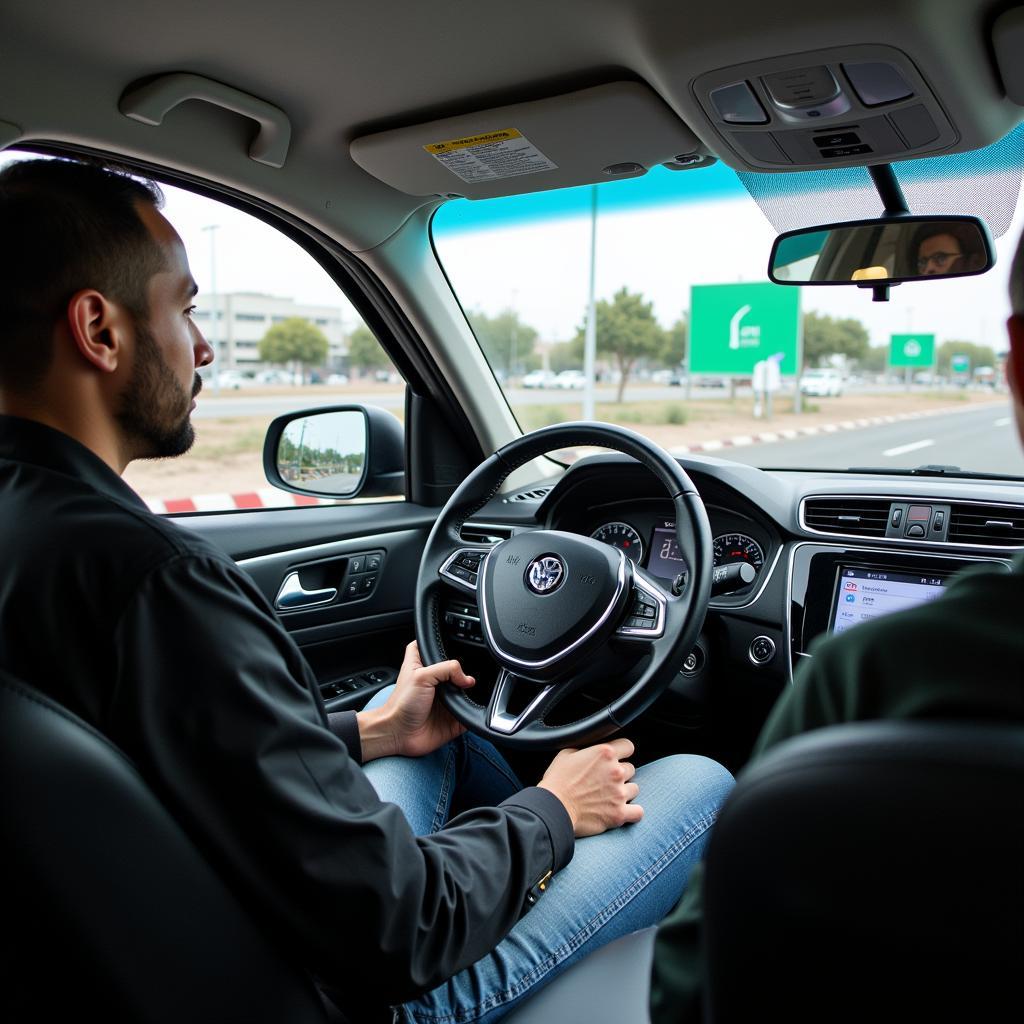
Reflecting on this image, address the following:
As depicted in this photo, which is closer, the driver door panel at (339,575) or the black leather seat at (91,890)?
the black leather seat at (91,890)

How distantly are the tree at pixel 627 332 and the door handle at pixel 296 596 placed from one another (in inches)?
88.1

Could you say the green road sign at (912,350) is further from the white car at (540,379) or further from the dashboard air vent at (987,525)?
the white car at (540,379)

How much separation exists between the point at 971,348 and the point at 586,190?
1355mm

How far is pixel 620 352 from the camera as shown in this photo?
518cm

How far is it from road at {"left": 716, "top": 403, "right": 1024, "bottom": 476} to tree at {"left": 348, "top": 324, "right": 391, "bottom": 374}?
126 centimetres

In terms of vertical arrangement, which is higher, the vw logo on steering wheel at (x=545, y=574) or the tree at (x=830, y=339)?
the tree at (x=830, y=339)

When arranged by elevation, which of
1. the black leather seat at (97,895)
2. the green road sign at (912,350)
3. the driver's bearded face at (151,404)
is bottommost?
the black leather seat at (97,895)

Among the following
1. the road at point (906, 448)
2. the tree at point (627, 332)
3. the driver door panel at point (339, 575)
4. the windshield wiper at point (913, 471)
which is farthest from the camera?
the tree at point (627, 332)

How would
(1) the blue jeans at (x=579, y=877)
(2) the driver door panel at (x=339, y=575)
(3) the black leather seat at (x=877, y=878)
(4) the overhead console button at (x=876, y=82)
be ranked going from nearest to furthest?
(3) the black leather seat at (x=877, y=878), (1) the blue jeans at (x=579, y=877), (4) the overhead console button at (x=876, y=82), (2) the driver door panel at (x=339, y=575)

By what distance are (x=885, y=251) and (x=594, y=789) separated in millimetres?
1591

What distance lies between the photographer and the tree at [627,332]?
5.02 meters

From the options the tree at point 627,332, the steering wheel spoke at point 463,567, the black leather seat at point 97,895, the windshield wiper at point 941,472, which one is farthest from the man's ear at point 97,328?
the tree at point 627,332

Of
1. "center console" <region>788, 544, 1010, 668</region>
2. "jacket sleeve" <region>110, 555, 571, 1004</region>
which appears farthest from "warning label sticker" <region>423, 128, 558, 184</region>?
"jacket sleeve" <region>110, 555, 571, 1004</region>

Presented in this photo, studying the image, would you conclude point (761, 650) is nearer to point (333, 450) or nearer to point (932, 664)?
point (333, 450)
